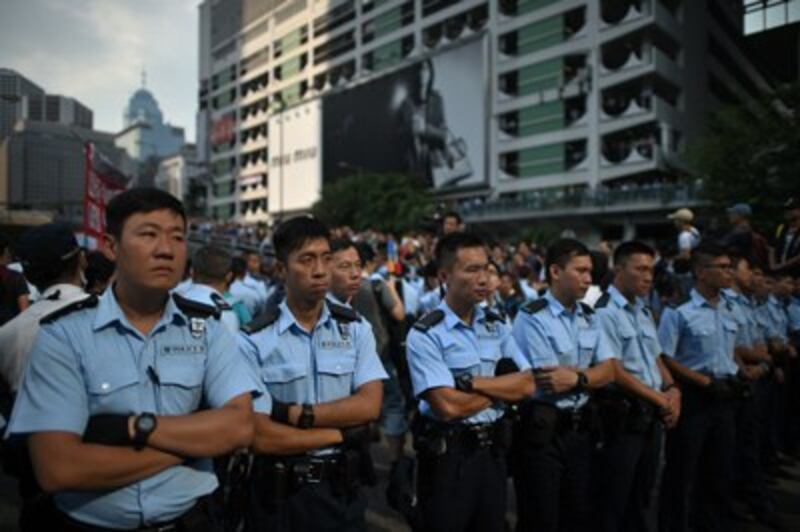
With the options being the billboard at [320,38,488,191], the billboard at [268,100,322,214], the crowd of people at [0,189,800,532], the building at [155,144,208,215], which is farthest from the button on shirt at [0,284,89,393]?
the building at [155,144,208,215]

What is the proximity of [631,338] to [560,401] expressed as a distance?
715mm

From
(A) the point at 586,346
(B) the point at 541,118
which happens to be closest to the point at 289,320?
(A) the point at 586,346

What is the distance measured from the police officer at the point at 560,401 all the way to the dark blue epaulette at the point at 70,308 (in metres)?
2.21

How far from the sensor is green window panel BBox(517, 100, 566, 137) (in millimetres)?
38312

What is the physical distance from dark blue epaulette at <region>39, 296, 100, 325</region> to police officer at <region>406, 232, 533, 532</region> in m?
1.55

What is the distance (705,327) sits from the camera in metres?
4.24

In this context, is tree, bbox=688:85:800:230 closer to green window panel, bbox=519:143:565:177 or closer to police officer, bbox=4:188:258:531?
police officer, bbox=4:188:258:531

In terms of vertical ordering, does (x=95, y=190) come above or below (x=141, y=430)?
above

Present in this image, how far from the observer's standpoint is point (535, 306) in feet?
12.0

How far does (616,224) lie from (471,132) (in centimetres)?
1371

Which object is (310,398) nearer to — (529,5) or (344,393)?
(344,393)

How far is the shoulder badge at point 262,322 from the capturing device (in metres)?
2.69

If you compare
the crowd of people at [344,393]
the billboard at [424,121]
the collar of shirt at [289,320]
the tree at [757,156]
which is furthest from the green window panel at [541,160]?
the collar of shirt at [289,320]

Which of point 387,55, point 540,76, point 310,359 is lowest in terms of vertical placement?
point 310,359
